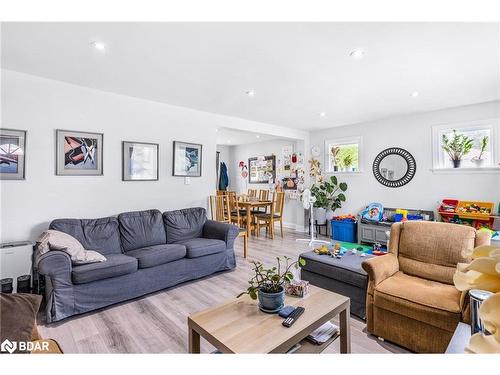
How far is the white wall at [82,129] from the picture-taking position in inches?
108

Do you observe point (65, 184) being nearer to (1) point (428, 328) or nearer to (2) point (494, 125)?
(1) point (428, 328)

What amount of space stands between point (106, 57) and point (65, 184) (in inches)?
62.0

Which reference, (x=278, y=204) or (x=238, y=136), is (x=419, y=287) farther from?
(x=238, y=136)

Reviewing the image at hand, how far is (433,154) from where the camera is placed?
4.42 m

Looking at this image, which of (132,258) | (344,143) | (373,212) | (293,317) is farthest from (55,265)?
(344,143)

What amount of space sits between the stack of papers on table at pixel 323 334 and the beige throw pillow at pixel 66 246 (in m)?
2.13

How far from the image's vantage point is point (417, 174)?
461cm

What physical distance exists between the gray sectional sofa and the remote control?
1852mm

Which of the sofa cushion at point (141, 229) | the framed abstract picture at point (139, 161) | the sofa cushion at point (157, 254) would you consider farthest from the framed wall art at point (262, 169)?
the sofa cushion at point (157, 254)

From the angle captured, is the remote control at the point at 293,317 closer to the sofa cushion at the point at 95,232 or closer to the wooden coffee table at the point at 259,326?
the wooden coffee table at the point at 259,326

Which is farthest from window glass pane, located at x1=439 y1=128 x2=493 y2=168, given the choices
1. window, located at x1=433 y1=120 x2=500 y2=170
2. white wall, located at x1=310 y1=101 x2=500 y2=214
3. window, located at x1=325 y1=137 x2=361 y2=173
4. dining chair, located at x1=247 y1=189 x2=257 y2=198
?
dining chair, located at x1=247 y1=189 x2=257 y2=198

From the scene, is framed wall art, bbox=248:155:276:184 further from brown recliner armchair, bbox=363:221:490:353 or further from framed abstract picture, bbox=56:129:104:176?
brown recliner armchair, bbox=363:221:490:353

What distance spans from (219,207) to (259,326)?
324 cm
